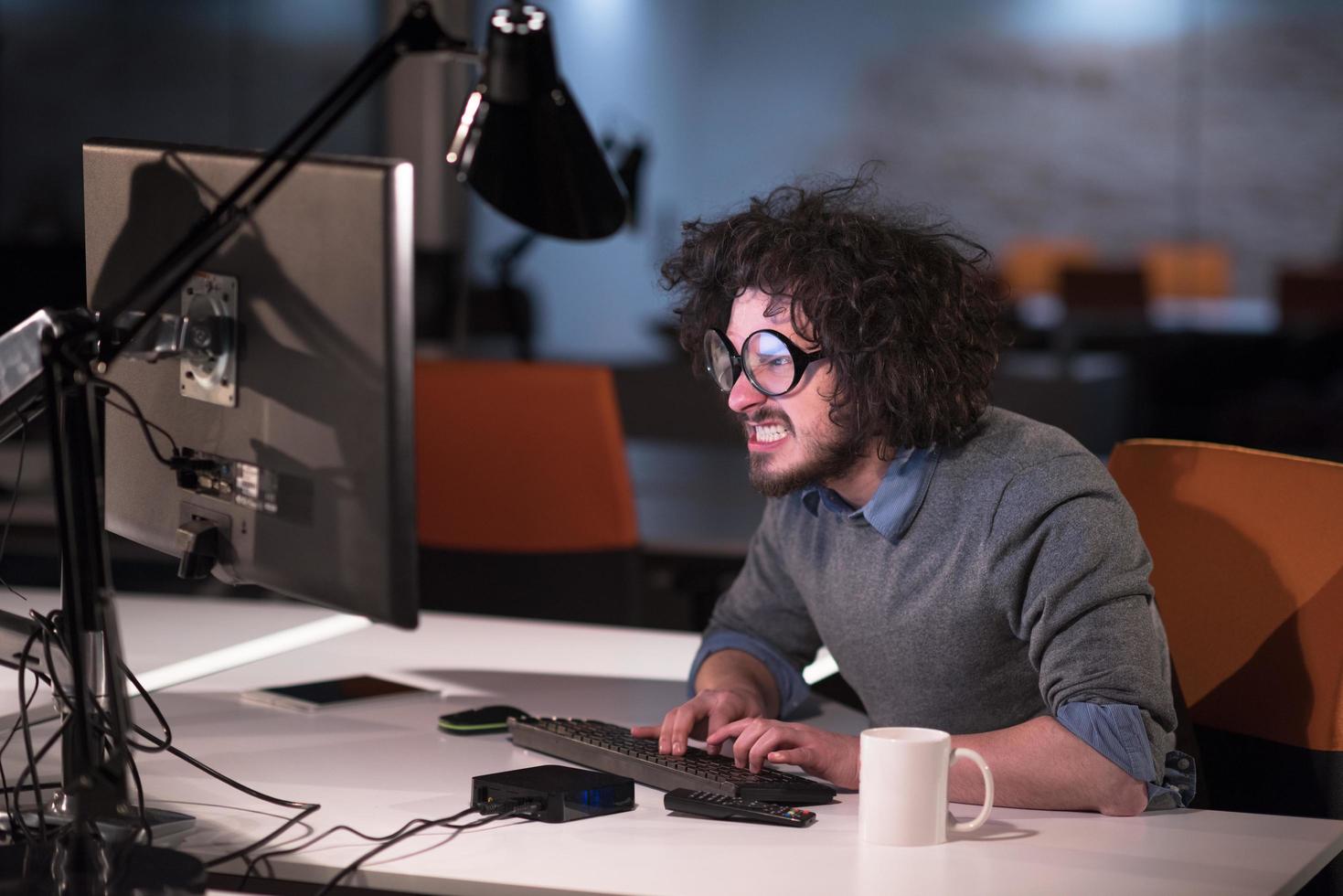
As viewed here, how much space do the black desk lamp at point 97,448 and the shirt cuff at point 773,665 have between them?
74 centimetres

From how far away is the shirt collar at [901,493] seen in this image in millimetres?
1660

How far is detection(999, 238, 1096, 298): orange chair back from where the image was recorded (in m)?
9.40

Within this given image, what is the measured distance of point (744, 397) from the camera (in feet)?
5.46

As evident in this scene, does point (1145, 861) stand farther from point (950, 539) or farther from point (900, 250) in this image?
point (900, 250)

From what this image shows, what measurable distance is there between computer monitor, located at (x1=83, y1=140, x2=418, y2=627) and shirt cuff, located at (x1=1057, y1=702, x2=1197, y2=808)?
2.14 ft

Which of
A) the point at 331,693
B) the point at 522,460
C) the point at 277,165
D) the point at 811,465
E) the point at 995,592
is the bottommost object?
the point at 331,693

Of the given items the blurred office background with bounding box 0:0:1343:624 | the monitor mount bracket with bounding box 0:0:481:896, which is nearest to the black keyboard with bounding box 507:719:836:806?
the monitor mount bracket with bounding box 0:0:481:896

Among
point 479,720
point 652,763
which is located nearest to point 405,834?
point 652,763

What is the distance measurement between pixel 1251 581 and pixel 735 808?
0.67 metres

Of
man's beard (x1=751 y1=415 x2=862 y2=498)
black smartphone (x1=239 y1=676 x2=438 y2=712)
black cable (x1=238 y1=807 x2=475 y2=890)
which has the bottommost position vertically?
black smartphone (x1=239 y1=676 x2=438 y2=712)

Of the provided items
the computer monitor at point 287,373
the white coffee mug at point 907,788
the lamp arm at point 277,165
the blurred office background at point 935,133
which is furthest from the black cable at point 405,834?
the blurred office background at point 935,133

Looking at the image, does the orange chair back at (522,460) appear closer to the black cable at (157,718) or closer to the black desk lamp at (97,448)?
the black cable at (157,718)

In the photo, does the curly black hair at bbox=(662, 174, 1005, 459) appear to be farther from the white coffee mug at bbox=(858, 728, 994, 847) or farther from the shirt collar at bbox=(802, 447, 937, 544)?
the white coffee mug at bbox=(858, 728, 994, 847)

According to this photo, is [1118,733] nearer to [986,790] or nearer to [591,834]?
[986,790]
